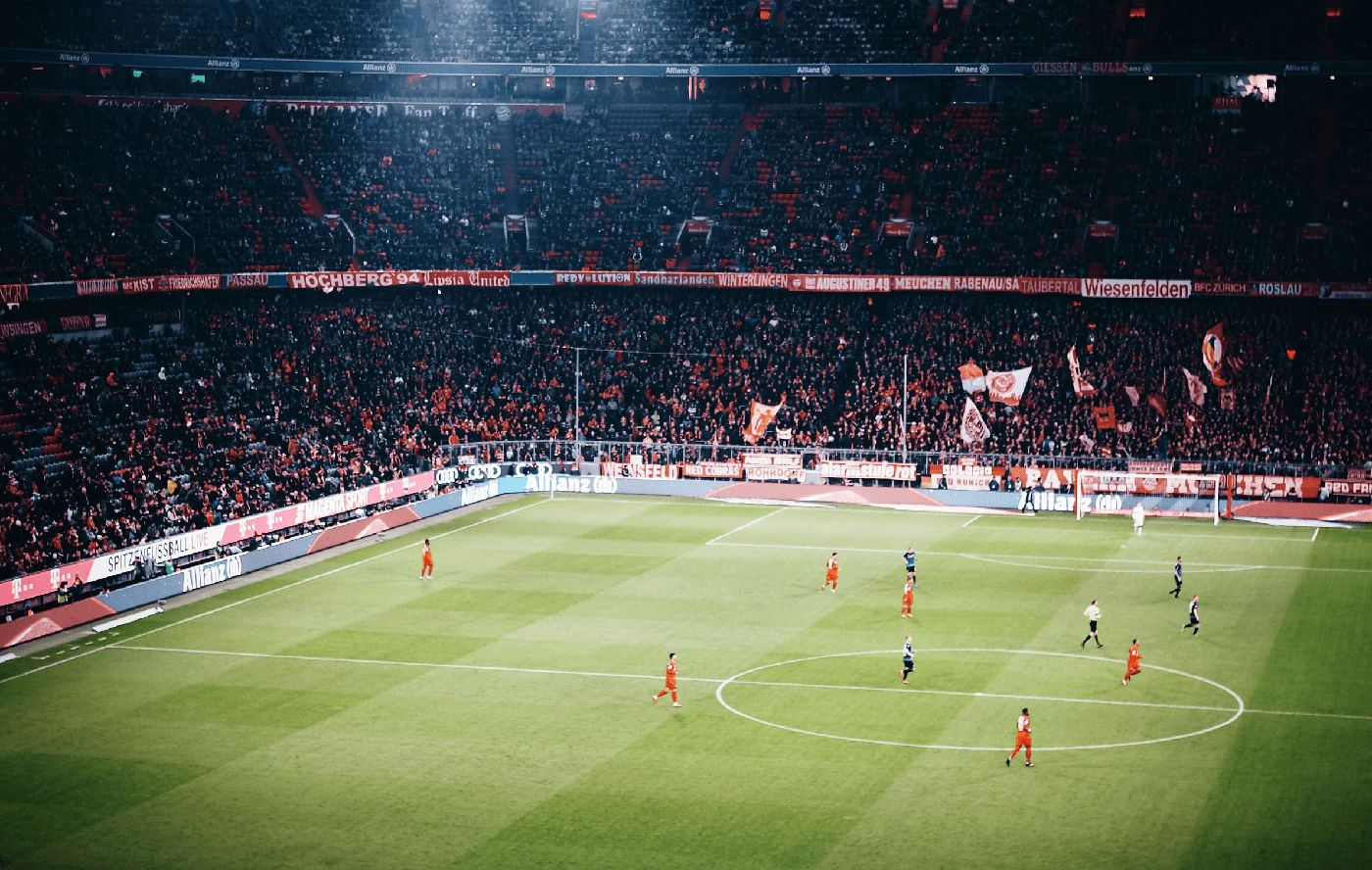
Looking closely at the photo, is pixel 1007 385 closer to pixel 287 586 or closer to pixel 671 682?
pixel 287 586

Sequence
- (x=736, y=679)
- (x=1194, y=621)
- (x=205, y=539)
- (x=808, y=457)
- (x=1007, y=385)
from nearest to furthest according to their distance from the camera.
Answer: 1. (x=736, y=679)
2. (x=1194, y=621)
3. (x=205, y=539)
4. (x=1007, y=385)
5. (x=808, y=457)

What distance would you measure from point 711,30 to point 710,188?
334 inches

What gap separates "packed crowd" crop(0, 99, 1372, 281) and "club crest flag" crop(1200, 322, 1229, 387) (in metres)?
4.05

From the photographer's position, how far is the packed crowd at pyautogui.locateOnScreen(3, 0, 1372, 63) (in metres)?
67.9

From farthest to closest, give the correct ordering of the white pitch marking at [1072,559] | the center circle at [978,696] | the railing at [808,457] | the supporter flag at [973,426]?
the supporter flag at [973,426]
the railing at [808,457]
the white pitch marking at [1072,559]
the center circle at [978,696]

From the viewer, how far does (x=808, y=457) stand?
63000mm

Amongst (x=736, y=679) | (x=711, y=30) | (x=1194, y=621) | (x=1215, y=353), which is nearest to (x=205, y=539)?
(x=736, y=679)

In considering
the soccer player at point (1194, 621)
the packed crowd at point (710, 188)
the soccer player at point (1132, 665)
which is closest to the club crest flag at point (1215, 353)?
the packed crowd at point (710, 188)

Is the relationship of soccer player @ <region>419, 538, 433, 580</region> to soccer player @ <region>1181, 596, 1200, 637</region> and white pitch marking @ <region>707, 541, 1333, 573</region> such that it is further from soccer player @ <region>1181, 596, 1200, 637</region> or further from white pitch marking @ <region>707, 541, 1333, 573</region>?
soccer player @ <region>1181, 596, 1200, 637</region>

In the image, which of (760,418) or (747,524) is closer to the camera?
(747,524)

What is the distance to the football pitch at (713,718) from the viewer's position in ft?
82.6

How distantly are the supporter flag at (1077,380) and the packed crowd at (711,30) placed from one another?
16.3m

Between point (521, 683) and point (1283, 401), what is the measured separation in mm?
39374

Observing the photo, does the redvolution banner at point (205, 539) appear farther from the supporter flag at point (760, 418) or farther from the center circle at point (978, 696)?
the center circle at point (978, 696)
